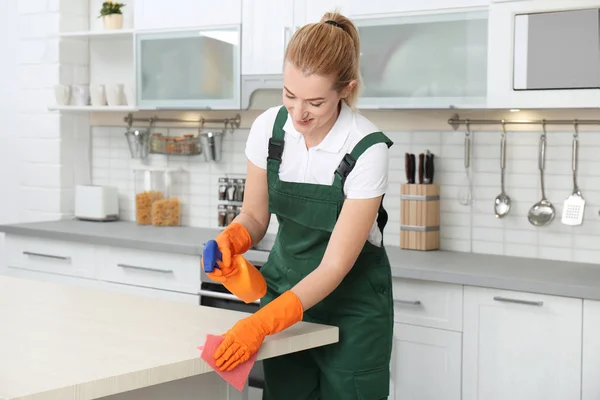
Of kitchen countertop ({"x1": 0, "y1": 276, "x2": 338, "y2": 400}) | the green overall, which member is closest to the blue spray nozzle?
kitchen countertop ({"x1": 0, "y1": 276, "x2": 338, "y2": 400})

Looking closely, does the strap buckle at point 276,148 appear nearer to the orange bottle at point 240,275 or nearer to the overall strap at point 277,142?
the overall strap at point 277,142

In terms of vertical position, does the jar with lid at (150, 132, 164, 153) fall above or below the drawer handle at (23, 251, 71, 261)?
above

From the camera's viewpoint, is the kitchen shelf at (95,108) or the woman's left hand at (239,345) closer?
the woman's left hand at (239,345)

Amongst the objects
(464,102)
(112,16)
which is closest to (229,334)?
(464,102)

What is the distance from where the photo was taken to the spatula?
3654 millimetres

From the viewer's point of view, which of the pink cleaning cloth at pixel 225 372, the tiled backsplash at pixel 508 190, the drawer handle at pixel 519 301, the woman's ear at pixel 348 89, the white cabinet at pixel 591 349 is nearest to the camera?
the pink cleaning cloth at pixel 225 372

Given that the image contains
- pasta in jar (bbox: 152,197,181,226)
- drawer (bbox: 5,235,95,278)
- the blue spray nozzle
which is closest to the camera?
the blue spray nozzle

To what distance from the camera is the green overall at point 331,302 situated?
232 cm

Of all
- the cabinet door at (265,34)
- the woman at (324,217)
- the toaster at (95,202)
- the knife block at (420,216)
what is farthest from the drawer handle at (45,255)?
the woman at (324,217)

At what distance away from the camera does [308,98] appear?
219 cm

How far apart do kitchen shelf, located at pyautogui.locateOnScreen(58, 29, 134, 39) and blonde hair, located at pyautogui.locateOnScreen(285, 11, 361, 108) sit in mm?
2647

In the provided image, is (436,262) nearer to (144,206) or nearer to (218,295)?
(218,295)

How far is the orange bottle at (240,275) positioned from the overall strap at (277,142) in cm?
32

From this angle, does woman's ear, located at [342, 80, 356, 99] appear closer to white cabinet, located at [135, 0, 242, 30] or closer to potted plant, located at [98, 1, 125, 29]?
white cabinet, located at [135, 0, 242, 30]
